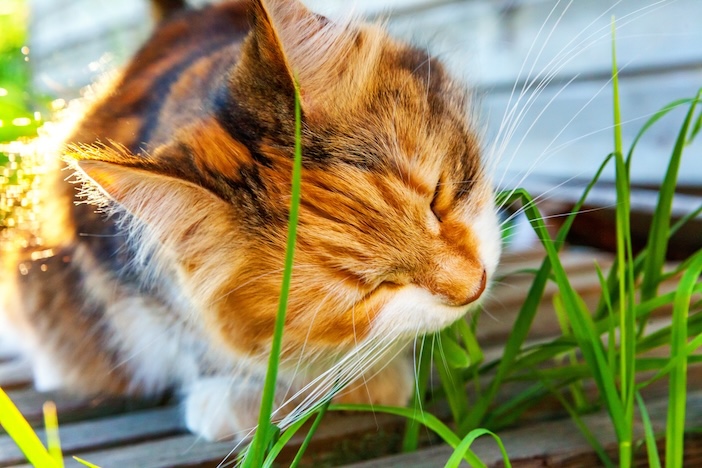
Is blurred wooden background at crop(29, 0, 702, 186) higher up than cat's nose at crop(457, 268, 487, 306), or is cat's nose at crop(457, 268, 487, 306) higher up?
blurred wooden background at crop(29, 0, 702, 186)

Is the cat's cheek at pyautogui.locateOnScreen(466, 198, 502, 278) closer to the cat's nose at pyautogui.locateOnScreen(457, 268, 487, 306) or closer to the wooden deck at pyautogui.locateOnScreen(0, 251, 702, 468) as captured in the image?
the cat's nose at pyautogui.locateOnScreen(457, 268, 487, 306)

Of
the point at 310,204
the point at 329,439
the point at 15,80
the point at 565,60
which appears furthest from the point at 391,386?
the point at 15,80

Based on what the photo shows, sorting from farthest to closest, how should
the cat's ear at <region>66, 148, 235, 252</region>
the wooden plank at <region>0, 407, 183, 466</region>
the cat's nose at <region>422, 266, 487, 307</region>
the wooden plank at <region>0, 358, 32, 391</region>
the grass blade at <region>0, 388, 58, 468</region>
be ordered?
the wooden plank at <region>0, 358, 32, 391</region>, the wooden plank at <region>0, 407, 183, 466</region>, the cat's nose at <region>422, 266, 487, 307</region>, the cat's ear at <region>66, 148, 235, 252</region>, the grass blade at <region>0, 388, 58, 468</region>

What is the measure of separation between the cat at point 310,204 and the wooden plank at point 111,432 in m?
0.06

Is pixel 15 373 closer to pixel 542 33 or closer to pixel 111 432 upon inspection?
pixel 111 432

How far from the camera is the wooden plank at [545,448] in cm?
80

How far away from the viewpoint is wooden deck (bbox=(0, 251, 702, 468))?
82 cm

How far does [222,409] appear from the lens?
96 cm

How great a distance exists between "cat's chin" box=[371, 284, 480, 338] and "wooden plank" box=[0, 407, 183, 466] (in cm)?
43

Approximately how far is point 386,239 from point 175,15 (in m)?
1.04

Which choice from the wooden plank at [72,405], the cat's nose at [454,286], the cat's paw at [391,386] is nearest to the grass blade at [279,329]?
the cat's nose at [454,286]

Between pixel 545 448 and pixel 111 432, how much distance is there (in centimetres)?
66

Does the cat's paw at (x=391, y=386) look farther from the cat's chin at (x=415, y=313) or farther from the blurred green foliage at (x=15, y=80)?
the blurred green foliage at (x=15, y=80)

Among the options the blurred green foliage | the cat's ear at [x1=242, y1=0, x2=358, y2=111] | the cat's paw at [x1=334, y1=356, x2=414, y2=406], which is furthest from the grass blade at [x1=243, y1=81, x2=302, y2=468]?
the blurred green foliage
